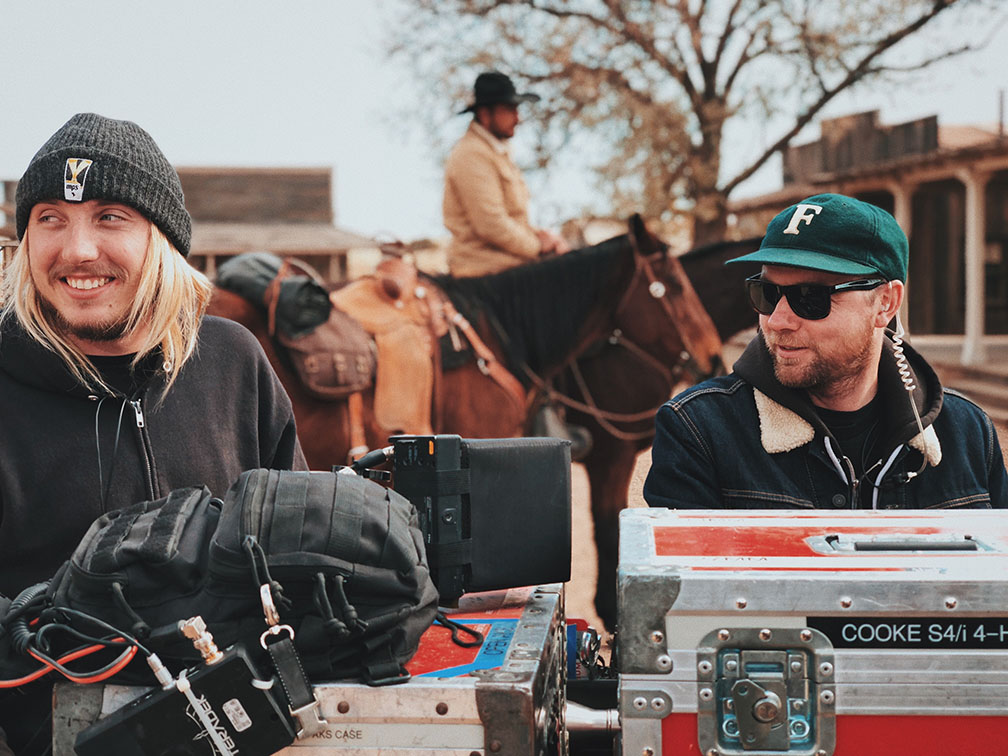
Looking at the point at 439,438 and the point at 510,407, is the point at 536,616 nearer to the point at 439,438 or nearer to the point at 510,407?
the point at 439,438

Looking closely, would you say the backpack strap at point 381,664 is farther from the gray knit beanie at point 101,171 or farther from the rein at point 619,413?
the rein at point 619,413

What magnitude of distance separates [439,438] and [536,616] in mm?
369

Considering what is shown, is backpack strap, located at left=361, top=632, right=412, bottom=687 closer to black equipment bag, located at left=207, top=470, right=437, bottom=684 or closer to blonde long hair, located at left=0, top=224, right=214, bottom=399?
black equipment bag, located at left=207, top=470, right=437, bottom=684

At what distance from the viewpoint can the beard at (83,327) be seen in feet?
6.66

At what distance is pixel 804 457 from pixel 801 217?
20.3 inches

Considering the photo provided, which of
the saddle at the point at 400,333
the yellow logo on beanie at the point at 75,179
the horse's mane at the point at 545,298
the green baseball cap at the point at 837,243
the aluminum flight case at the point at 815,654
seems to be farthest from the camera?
the horse's mane at the point at 545,298

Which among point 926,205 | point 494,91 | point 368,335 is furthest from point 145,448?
point 926,205

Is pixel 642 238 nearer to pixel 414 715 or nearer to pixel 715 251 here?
pixel 715 251

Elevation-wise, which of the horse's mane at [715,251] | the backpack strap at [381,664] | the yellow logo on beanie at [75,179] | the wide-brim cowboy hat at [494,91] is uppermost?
the wide-brim cowboy hat at [494,91]

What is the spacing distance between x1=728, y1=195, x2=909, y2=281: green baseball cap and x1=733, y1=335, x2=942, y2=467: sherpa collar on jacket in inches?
9.2

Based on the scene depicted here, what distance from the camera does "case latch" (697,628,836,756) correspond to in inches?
55.7

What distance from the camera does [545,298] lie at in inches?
204

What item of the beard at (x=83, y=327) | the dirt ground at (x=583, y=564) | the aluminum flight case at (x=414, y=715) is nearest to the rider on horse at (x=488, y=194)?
the dirt ground at (x=583, y=564)

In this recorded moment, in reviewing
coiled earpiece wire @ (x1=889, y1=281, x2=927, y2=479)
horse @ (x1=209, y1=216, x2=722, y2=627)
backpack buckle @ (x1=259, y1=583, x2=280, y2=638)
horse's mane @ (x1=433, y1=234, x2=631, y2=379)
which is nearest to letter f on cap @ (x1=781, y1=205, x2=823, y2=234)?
coiled earpiece wire @ (x1=889, y1=281, x2=927, y2=479)
